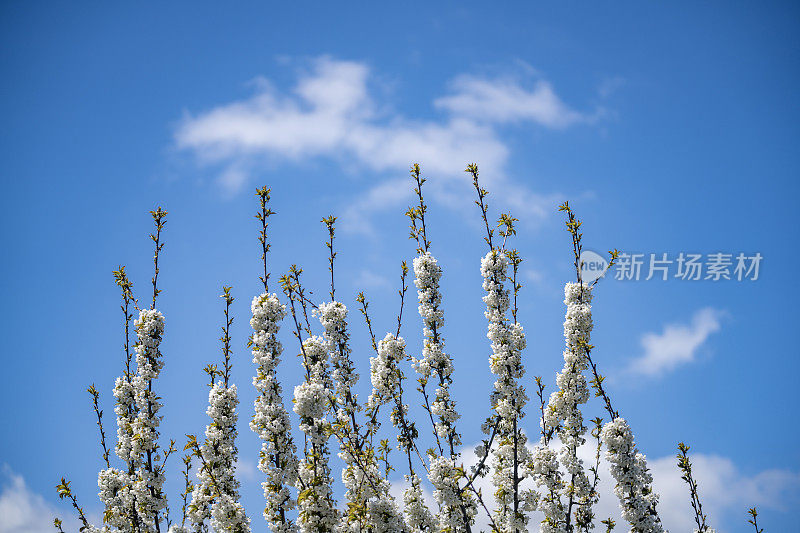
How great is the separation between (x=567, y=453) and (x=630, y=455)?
113cm

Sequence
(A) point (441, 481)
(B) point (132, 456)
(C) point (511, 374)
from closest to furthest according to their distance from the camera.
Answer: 1. (A) point (441, 481)
2. (C) point (511, 374)
3. (B) point (132, 456)

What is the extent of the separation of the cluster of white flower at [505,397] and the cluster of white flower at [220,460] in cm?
444

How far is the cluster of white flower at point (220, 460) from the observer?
36.0 ft

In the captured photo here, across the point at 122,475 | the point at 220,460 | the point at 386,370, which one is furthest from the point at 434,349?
the point at 122,475

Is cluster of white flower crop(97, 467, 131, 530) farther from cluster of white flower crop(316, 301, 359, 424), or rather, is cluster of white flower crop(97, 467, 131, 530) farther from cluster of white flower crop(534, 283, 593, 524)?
cluster of white flower crop(534, 283, 593, 524)

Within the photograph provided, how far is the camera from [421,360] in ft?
38.0

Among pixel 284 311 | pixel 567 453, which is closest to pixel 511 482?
pixel 567 453

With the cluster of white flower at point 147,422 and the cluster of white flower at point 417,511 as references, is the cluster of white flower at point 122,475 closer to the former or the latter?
the cluster of white flower at point 147,422

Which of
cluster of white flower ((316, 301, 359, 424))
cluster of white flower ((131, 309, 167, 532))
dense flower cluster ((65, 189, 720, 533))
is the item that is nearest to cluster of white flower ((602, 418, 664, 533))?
dense flower cluster ((65, 189, 720, 533))

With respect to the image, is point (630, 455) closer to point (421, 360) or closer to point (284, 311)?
point (421, 360)

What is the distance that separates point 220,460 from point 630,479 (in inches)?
288

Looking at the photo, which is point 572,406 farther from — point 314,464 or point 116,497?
point 116,497

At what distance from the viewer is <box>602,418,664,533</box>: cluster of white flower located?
11.8m

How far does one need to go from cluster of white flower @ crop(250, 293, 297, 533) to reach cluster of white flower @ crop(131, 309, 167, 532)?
2.70 meters
